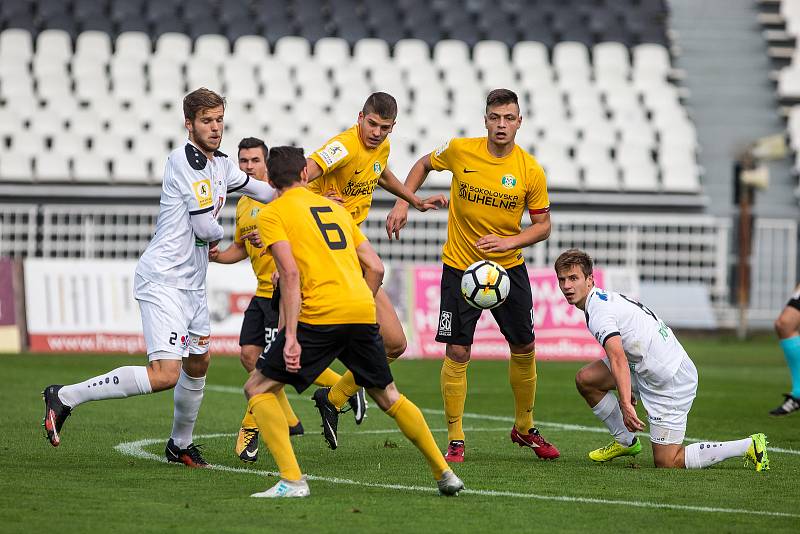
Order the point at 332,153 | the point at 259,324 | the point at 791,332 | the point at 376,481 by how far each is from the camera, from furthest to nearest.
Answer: the point at 791,332
the point at 259,324
the point at 332,153
the point at 376,481

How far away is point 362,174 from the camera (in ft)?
28.1

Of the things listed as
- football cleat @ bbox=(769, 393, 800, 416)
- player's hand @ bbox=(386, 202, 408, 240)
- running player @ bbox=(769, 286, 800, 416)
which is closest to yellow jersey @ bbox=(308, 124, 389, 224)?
player's hand @ bbox=(386, 202, 408, 240)

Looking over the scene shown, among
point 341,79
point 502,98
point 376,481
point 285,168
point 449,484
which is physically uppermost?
point 341,79

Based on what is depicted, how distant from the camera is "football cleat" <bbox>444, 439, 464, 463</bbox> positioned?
315 inches

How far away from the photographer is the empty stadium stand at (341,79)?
22.4 meters

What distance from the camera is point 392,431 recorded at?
980 centimetres

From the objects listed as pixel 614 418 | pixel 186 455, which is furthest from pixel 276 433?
pixel 614 418

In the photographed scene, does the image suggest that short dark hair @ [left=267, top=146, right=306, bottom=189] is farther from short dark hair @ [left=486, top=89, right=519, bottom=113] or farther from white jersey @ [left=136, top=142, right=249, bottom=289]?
short dark hair @ [left=486, top=89, right=519, bottom=113]

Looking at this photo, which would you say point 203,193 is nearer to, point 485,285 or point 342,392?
point 342,392

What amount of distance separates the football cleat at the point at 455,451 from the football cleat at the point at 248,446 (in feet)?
4.20

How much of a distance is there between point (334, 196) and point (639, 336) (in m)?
2.22

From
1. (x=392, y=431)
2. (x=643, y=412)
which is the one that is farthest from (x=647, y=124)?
(x=392, y=431)

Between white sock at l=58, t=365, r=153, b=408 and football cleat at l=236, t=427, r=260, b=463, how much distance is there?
82 centimetres

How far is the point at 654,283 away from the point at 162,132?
9573 mm
